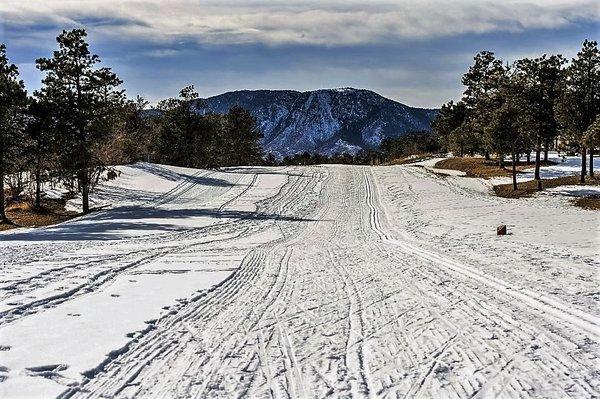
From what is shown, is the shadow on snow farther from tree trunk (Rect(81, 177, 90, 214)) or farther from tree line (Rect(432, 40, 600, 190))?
tree line (Rect(432, 40, 600, 190))

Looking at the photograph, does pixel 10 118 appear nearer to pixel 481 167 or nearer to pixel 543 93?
pixel 543 93

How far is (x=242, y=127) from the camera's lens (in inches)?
2559

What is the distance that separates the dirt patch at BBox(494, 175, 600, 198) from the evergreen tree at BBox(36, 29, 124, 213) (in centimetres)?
2289

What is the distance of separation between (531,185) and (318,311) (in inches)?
1185

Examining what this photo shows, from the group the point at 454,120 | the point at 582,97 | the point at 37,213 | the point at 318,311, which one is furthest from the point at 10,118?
the point at 454,120

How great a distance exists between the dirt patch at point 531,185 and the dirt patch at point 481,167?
4.59 meters

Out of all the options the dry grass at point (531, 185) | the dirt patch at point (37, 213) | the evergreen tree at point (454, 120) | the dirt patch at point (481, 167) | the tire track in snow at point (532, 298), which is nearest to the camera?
the tire track in snow at point (532, 298)

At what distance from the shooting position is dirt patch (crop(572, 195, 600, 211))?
80.3 ft

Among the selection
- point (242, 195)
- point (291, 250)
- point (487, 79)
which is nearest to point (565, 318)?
point (291, 250)

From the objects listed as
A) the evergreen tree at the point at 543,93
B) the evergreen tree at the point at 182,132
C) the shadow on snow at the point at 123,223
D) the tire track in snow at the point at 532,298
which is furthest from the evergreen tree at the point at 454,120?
the tire track in snow at the point at 532,298

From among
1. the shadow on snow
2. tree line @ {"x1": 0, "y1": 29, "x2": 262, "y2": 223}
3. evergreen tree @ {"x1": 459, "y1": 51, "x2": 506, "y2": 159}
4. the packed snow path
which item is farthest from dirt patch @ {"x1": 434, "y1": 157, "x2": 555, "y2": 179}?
tree line @ {"x1": 0, "y1": 29, "x2": 262, "y2": 223}

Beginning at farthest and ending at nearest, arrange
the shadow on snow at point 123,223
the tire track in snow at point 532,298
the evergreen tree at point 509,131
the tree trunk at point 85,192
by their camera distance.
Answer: the evergreen tree at point 509,131
the tree trunk at point 85,192
the shadow on snow at point 123,223
the tire track in snow at point 532,298

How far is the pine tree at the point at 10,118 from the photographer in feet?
82.3

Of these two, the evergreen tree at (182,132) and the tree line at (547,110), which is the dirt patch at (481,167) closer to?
the tree line at (547,110)
